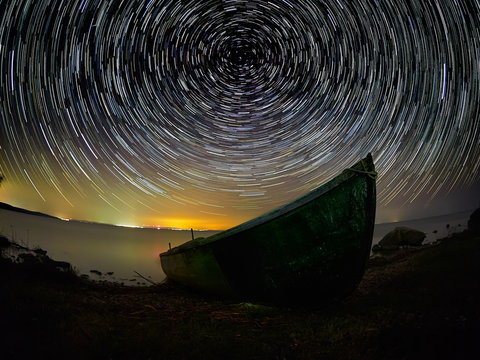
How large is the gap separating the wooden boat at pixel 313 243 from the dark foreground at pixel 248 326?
0.55 meters

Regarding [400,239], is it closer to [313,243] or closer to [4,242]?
[313,243]

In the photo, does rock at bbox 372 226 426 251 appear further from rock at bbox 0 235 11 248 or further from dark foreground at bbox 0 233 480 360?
rock at bbox 0 235 11 248

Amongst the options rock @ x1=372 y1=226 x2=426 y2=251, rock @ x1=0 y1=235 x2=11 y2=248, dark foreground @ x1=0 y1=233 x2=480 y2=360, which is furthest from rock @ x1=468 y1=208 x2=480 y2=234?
rock @ x1=0 y1=235 x2=11 y2=248

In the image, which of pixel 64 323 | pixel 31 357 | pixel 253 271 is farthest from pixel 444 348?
pixel 64 323

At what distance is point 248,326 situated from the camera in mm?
5742

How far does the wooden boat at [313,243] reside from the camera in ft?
20.1

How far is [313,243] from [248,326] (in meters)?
2.12

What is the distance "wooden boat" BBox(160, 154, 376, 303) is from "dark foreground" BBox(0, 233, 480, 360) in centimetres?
55

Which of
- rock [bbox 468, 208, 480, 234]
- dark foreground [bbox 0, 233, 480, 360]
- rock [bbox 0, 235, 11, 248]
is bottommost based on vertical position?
dark foreground [bbox 0, 233, 480, 360]

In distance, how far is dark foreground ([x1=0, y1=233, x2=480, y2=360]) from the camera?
4.19m

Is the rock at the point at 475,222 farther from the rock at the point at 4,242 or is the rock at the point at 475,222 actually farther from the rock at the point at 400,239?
the rock at the point at 4,242

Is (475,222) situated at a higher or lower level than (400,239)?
higher

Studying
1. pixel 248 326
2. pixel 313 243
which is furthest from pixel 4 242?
pixel 313 243

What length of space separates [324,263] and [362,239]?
3.23 feet
